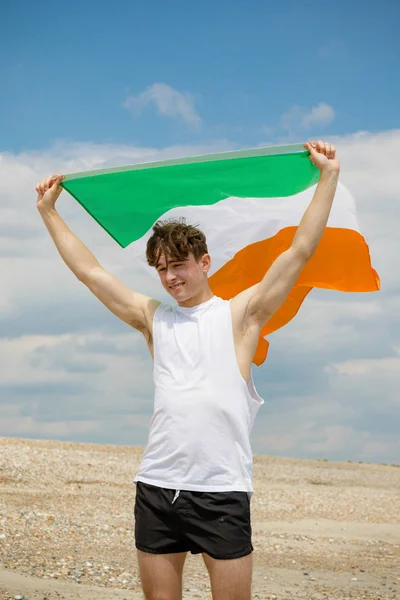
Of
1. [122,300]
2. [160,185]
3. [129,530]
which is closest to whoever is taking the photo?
[122,300]

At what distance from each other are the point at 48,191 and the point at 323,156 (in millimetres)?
1662

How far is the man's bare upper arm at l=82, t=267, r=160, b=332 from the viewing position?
4.25 metres

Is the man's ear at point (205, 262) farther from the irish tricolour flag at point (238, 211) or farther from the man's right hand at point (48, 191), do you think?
the man's right hand at point (48, 191)

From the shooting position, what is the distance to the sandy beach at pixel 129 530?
27.3 feet

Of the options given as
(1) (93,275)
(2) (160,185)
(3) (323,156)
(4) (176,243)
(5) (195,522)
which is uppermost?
(2) (160,185)

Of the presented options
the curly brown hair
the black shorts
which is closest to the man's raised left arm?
the curly brown hair

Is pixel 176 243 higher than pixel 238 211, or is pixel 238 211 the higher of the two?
pixel 238 211

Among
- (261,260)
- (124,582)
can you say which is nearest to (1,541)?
(124,582)

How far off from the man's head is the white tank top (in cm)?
18

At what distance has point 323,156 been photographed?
14.3ft

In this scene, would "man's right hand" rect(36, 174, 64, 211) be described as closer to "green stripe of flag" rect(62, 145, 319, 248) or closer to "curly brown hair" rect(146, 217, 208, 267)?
"green stripe of flag" rect(62, 145, 319, 248)

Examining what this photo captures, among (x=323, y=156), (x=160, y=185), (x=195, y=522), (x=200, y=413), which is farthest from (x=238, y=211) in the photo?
(x=195, y=522)

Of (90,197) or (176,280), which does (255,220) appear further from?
(176,280)

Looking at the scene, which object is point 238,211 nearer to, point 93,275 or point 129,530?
point 93,275
